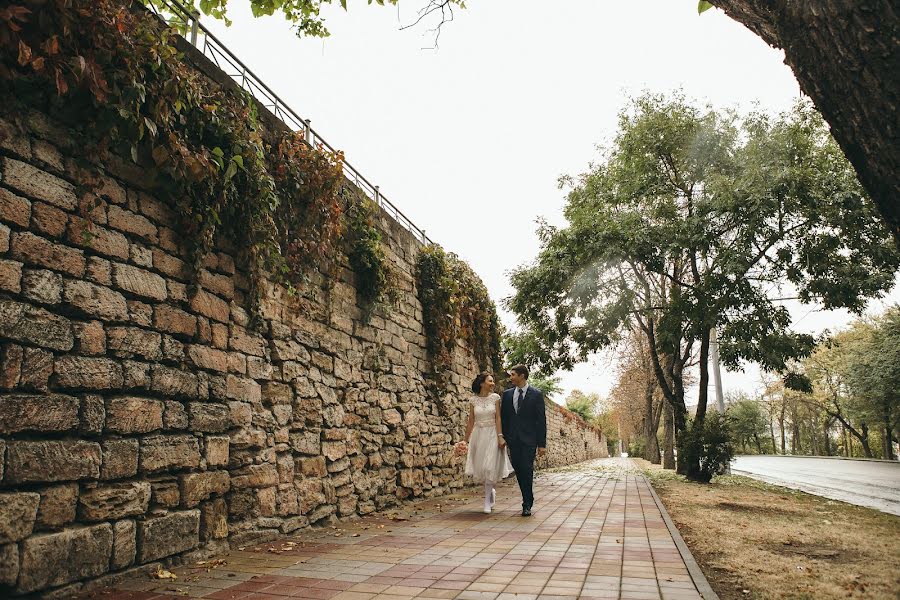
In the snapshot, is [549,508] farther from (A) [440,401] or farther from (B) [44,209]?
(B) [44,209]

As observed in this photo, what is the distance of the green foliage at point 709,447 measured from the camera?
12625 mm

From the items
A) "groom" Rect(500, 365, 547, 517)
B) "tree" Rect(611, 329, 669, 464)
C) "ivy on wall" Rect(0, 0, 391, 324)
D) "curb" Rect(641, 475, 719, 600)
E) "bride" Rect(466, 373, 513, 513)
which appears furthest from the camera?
"tree" Rect(611, 329, 669, 464)

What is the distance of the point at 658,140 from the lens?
14055 mm

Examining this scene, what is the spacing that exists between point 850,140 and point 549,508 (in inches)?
251

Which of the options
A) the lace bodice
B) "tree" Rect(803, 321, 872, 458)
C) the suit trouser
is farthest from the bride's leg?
"tree" Rect(803, 321, 872, 458)

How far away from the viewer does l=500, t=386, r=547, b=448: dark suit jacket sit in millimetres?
7355

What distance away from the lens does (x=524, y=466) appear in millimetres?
7238

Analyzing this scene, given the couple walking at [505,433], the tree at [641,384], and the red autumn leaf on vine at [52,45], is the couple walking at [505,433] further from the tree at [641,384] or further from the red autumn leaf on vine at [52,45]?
the tree at [641,384]

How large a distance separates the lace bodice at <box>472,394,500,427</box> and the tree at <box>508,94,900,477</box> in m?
5.98

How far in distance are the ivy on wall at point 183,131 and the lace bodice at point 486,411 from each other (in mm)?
2629

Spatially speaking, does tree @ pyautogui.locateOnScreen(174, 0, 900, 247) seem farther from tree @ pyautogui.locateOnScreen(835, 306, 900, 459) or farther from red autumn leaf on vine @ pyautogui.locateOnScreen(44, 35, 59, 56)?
tree @ pyautogui.locateOnScreen(835, 306, 900, 459)

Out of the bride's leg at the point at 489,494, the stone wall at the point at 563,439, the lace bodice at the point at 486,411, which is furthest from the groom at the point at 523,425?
the stone wall at the point at 563,439

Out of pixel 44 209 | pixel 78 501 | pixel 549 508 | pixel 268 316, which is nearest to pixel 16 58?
pixel 44 209

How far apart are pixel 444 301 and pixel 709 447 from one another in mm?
6963
